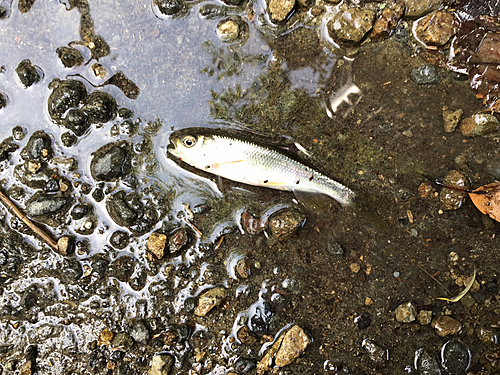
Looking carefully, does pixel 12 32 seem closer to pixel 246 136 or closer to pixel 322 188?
pixel 246 136

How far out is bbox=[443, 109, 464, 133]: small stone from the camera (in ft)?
12.4

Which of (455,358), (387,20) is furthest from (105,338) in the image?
(387,20)

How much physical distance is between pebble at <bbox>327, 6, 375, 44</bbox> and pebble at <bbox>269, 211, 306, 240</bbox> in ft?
7.67

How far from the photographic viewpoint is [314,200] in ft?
12.7

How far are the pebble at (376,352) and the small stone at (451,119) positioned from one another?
2.93m

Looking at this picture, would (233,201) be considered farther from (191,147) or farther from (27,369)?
(27,369)

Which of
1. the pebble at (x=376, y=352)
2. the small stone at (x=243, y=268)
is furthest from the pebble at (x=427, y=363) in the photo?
the small stone at (x=243, y=268)

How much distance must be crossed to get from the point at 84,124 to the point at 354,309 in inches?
167

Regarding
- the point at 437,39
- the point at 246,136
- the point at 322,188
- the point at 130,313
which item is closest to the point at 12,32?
the point at 246,136

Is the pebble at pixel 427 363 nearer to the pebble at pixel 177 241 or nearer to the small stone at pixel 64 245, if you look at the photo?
the pebble at pixel 177 241

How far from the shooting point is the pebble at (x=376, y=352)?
12.5ft

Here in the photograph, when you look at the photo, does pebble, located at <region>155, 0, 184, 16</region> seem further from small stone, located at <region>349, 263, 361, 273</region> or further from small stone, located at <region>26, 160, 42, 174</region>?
small stone, located at <region>349, 263, 361, 273</region>

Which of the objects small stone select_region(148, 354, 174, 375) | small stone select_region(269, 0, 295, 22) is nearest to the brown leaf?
small stone select_region(269, 0, 295, 22)

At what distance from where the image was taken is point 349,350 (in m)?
3.86
